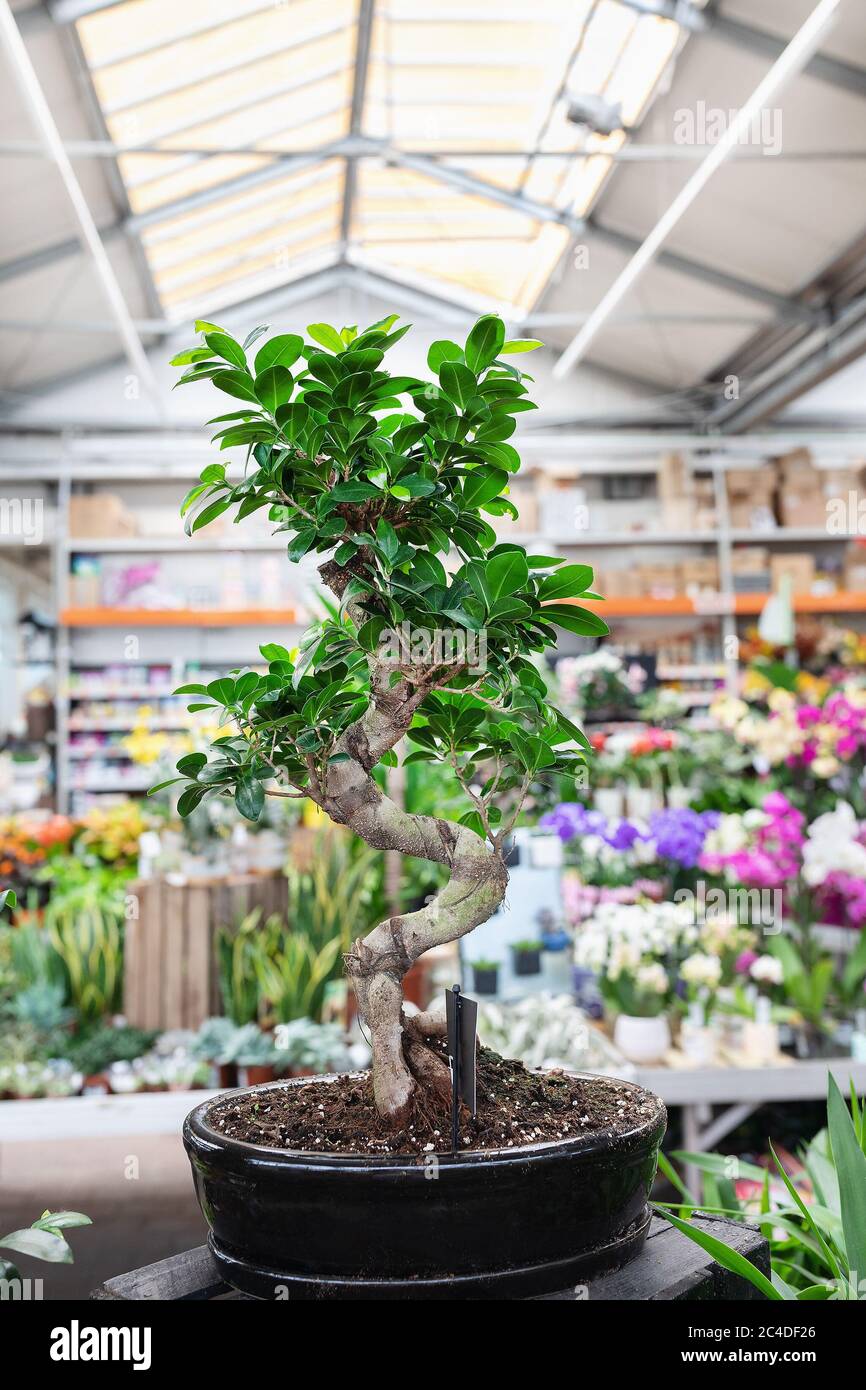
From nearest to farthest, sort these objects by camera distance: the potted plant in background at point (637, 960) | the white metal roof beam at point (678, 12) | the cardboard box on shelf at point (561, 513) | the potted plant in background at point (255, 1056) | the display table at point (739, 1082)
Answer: the display table at point (739, 1082) < the potted plant in background at point (637, 960) < the potted plant in background at point (255, 1056) < the white metal roof beam at point (678, 12) < the cardboard box on shelf at point (561, 513)

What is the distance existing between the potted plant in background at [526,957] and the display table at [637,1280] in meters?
1.82

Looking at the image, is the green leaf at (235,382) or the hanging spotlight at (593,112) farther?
the hanging spotlight at (593,112)

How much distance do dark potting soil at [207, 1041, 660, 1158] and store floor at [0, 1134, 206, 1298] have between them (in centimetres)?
148

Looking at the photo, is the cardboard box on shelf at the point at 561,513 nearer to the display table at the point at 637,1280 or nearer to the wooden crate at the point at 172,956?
the wooden crate at the point at 172,956

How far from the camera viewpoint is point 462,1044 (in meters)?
0.78

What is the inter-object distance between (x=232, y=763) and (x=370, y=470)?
0.26 meters

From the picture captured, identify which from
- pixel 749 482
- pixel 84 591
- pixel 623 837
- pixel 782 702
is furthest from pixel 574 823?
pixel 749 482

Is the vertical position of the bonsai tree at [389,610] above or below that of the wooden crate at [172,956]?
above

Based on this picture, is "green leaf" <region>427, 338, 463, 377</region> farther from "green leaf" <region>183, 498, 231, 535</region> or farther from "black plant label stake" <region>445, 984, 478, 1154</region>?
"black plant label stake" <region>445, 984, 478, 1154</region>

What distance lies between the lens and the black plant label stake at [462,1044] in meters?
0.77

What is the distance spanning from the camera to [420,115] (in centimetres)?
699

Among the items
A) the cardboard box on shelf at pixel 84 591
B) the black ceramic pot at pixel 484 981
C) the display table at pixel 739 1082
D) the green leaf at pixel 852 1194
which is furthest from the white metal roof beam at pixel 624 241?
the green leaf at pixel 852 1194

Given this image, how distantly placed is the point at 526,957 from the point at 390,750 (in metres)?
1.84
